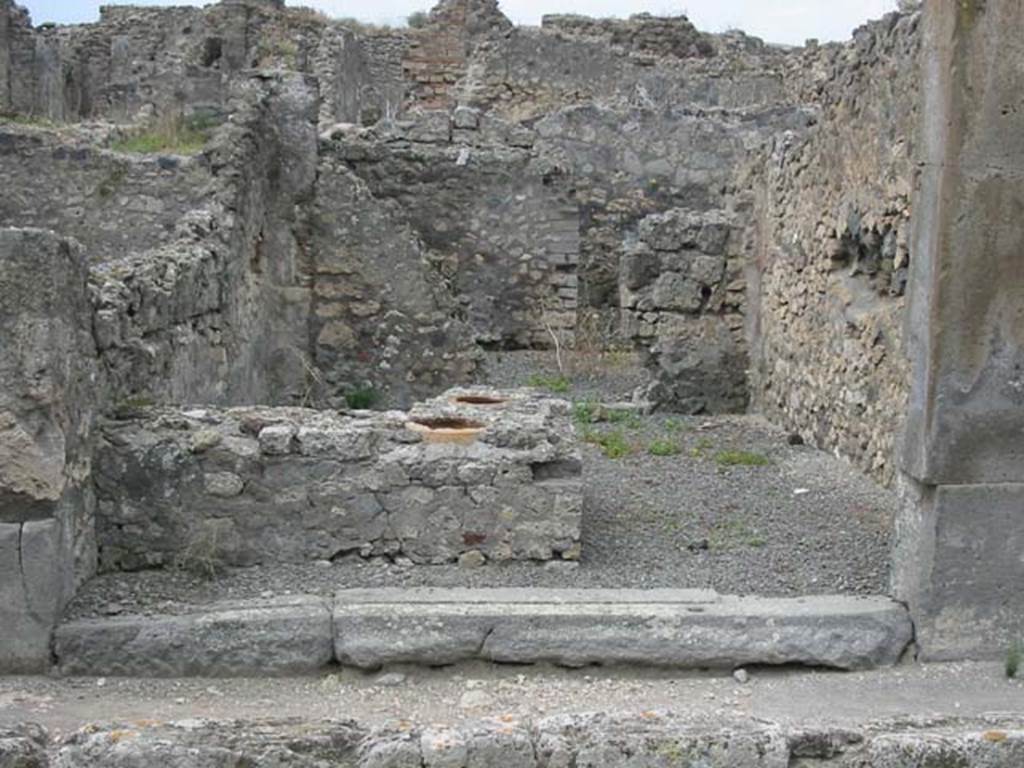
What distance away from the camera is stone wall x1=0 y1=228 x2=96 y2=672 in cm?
429

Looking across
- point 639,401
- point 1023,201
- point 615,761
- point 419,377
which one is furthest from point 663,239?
point 615,761

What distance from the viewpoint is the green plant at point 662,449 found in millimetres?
7859

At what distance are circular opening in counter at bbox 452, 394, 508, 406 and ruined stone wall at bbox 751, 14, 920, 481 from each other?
6.66 ft

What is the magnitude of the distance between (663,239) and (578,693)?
6992 millimetres

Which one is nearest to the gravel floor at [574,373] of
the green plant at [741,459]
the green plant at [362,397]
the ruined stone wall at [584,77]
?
the green plant at [362,397]

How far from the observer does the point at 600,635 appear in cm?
441

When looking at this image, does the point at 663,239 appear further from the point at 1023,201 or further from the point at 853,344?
the point at 1023,201

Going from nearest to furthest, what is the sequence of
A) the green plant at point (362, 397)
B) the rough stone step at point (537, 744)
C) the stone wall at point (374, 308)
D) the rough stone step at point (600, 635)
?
the rough stone step at point (537, 744) < the rough stone step at point (600, 635) < the green plant at point (362, 397) < the stone wall at point (374, 308)

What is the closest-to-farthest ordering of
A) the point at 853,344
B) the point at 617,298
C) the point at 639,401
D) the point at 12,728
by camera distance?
the point at 12,728 < the point at 853,344 < the point at 639,401 < the point at 617,298

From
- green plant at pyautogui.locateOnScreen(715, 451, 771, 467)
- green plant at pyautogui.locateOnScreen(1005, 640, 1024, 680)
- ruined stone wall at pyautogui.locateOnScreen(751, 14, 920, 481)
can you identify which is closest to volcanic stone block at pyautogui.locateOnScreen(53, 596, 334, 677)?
green plant at pyautogui.locateOnScreen(1005, 640, 1024, 680)

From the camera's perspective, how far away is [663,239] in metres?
10.8

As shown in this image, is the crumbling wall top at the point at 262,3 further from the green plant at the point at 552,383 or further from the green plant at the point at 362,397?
the green plant at the point at 362,397

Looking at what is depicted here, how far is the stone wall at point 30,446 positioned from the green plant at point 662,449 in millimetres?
4283

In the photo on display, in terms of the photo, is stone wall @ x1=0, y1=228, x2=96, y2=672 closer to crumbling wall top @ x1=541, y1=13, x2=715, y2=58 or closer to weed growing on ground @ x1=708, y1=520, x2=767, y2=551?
weed growing on ground @ x1=708, y1=520, x2=767, y2=551
